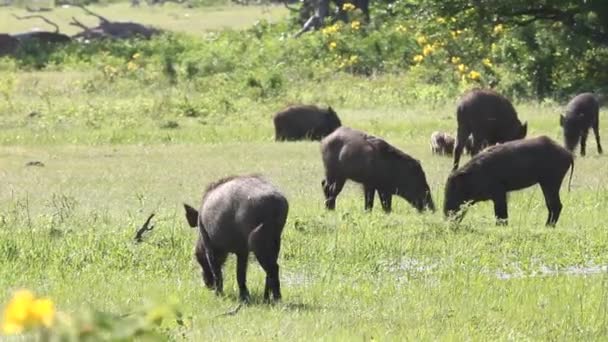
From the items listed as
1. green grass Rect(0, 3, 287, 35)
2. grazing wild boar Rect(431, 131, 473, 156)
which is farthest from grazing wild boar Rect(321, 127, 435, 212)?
green grass Rect(0, 3, 287, 35)

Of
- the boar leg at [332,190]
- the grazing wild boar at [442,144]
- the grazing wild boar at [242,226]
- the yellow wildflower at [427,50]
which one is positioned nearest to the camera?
the grazing wild boar at [242,226]

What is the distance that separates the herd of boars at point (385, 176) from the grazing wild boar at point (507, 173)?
1 centimetres

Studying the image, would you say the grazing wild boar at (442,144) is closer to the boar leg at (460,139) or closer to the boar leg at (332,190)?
the boar leg at (460,139)

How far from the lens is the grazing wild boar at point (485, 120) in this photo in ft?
60.0

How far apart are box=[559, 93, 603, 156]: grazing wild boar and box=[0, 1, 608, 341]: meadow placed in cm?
43

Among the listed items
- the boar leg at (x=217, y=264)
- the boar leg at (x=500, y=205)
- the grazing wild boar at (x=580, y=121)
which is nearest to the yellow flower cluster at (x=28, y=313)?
the boar leg at (x=217, y=264)

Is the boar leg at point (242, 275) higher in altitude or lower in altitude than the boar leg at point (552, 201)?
higher

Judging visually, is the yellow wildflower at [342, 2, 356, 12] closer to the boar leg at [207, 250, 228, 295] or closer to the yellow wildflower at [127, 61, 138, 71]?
the yellow wildflower at [127, 61, 138, 71]

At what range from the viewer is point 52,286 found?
9.54 meters

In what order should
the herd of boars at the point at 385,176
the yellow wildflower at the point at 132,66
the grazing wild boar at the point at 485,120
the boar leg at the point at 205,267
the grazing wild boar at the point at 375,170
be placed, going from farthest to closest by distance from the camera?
1. the yellow wildflower at the point at 132,66
2. the grazing wild boar at the point at 485,120
3. the grazing wild boar at the point at 375,170
4. the boar leg at the point at 205,267
5. the herd of boars at the point at 385,176

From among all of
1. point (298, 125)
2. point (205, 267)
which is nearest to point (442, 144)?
point (298, 125)

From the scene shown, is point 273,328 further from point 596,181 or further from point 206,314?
point 596,181

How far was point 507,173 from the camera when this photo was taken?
43.9 ft

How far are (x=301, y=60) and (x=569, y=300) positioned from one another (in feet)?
80.4
